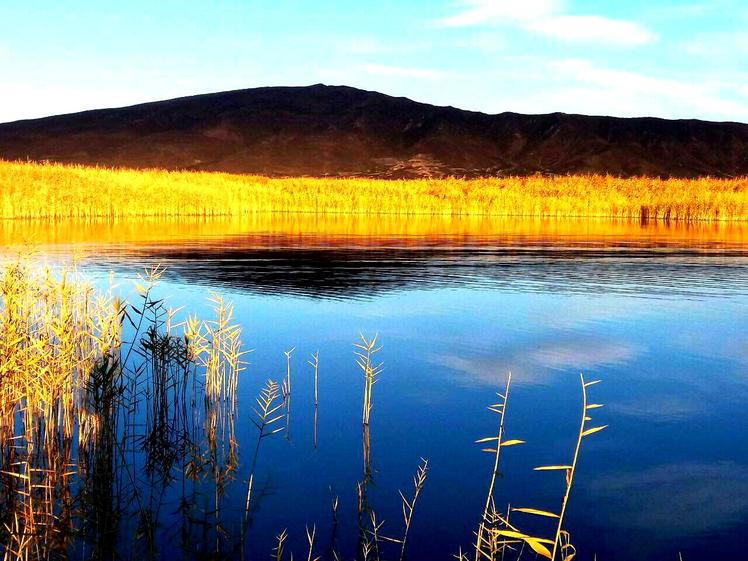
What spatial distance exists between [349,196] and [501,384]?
130 feet

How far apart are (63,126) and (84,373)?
148217 millimetres

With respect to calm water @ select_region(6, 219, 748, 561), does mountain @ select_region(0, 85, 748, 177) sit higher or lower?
higher

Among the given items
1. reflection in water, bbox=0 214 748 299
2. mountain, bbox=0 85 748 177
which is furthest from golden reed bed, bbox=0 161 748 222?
mountain, bbox=0 85 748 177

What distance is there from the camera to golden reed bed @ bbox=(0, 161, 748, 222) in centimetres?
3609

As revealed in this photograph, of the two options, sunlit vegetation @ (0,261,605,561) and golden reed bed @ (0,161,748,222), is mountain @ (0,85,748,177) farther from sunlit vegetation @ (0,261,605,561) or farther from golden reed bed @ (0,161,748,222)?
sunlit vegetation @ (0,261,605,561)

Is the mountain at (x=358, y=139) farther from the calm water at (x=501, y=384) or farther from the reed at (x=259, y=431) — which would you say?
the reed at (x=259, y=431)

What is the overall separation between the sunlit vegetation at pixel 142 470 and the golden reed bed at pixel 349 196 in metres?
27.9

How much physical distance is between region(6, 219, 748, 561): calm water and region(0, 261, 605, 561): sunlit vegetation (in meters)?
0.13

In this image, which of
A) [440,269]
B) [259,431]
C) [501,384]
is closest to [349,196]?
[440,269]

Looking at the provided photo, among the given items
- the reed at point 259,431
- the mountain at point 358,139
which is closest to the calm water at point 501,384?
the reed at point 259,431

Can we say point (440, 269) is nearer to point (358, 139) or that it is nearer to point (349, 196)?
point (349, 196)

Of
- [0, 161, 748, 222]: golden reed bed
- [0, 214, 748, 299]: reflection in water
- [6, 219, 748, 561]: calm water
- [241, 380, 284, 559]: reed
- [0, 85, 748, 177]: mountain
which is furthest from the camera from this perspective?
[0, 85, 748, 177]: mountain

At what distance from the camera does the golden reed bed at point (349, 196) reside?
3609 cm

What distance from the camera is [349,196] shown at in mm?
48625
